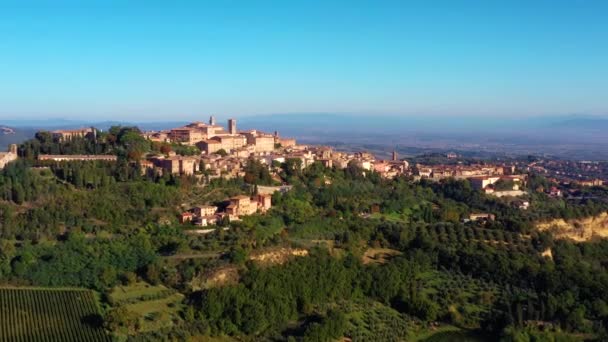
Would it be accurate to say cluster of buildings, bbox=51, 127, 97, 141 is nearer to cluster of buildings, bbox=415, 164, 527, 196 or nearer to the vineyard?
the vineyard

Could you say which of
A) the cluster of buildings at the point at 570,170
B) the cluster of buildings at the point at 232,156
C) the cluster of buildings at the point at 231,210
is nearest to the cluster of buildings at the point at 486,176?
→ the cluster of buildings at the point at 232,156

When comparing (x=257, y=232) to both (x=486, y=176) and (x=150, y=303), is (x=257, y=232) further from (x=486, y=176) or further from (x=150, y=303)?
(x=486, y=176)

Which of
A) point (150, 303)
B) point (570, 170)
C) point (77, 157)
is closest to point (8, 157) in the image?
point (77, 157)

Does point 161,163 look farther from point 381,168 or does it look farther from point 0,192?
point 381,168

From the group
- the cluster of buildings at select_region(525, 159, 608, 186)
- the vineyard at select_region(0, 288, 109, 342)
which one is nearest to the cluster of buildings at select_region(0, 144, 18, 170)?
the vineyard at select_region(0, 288, 109, 342)

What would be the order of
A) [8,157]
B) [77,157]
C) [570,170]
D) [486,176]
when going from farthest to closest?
[570,170]
[486,176]
[77,157]
[8,157]

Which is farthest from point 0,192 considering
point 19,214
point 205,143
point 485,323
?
point 485,323
